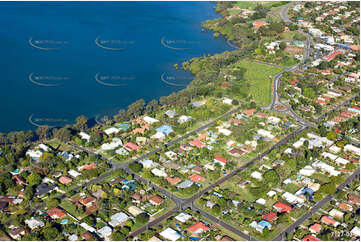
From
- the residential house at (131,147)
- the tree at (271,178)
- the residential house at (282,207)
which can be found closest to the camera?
the residential house at (282,207)

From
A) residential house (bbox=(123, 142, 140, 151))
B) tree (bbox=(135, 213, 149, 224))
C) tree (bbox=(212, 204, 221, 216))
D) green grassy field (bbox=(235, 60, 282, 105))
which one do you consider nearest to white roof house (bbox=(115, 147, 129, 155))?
residential house (bbox=(123, 142, 140, 151))

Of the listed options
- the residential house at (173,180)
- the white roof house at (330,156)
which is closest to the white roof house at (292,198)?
the white roof house at (330,156)

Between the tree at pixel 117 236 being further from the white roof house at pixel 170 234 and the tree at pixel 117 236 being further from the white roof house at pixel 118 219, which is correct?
the white roof house at pixel 170 234

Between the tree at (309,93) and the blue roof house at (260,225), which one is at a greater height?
the tree at (309,93)

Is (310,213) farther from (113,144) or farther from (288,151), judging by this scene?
(113,144)

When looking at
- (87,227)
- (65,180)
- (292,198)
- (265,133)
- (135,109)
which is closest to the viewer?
(87,227)

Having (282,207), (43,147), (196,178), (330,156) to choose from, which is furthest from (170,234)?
(330,156)

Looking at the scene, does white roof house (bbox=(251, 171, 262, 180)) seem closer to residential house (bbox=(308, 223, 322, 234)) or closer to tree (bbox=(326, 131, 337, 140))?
residential house (bbox=(308, 223, 322, 234))
